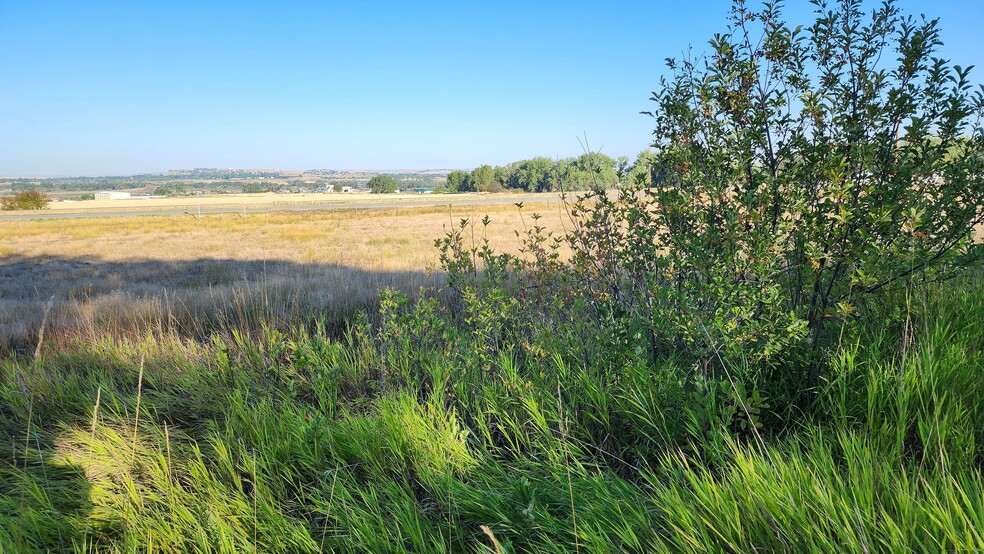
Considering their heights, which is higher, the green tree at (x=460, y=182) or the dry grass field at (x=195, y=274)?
the green tree at (x=460, y=182)

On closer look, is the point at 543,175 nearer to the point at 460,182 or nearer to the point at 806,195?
the point at 460,182

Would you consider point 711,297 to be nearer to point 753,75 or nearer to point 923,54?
point 753,75

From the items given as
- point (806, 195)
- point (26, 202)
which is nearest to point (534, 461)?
point (806, 195)

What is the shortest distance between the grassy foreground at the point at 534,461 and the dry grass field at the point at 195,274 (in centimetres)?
110

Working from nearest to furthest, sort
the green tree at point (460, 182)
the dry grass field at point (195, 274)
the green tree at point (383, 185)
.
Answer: the dry grass field at point (195, 274), the green tree at point (460, 182), the green tree at point (383, 185)

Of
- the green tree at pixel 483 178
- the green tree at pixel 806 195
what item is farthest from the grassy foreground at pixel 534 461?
the green tree at pixel 483 178

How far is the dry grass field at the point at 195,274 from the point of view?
5.91 m

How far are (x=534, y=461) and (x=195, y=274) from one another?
12393mm

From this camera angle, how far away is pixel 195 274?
42.0 feet

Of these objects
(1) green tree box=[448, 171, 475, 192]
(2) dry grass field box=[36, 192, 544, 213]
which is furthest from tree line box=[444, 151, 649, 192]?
(2) dry grass field box=[36, 192, 544, 213]

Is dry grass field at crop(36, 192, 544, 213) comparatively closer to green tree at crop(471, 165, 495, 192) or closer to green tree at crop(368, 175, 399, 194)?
green tree at crop(471, 165, 495, 192)

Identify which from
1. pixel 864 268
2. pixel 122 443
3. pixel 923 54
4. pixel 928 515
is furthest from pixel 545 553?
pixel 923 54

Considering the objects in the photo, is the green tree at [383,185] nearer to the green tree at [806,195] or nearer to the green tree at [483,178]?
the green tree at [483,178]

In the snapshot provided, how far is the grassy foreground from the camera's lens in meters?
1.68
